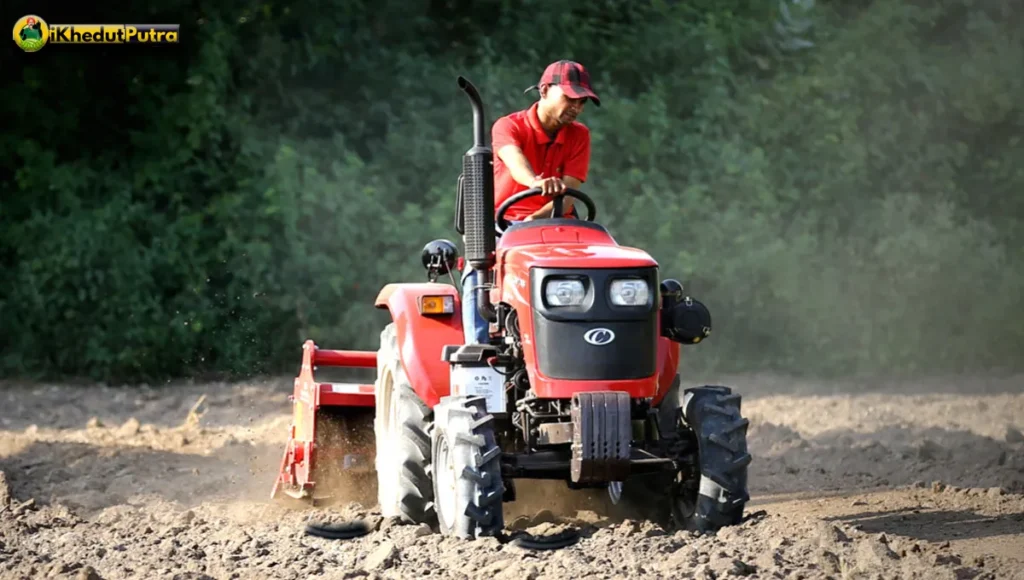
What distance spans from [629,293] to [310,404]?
2452 millimetres

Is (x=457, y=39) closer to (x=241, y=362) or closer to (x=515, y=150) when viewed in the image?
(x=241, y=362)

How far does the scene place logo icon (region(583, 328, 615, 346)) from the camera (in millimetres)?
6340

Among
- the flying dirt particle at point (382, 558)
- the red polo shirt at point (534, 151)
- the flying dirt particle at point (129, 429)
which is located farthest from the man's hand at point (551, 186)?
the flying dirt particle at point (129, 429)

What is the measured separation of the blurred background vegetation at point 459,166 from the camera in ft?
43.8

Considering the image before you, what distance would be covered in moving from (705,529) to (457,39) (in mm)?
8940

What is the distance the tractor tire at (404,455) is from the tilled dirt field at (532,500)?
0.60 feet

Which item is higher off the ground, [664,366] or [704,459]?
[664,366]

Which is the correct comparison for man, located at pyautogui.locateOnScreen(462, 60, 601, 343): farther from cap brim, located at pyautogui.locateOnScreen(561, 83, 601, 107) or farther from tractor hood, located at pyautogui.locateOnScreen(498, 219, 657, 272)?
tractor hood, located at pyautogui.locateOnScreen(498, 219, 657, 272)

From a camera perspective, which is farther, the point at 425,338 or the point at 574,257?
the point at 425,338

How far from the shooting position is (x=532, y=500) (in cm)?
789

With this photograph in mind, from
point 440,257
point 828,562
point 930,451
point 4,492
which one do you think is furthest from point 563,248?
point 930,451

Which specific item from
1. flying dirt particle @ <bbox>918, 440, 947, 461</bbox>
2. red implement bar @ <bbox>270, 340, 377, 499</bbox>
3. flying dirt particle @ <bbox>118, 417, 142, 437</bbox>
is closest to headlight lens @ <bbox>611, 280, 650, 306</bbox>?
red implement bar @ <bbox>270, 340, 377, 499</bbox>

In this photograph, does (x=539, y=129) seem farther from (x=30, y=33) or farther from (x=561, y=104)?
(x=30, y=33)

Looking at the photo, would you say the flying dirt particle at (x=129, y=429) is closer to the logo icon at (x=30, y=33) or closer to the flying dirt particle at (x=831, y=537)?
the logo icon at (x=30, y=33)
